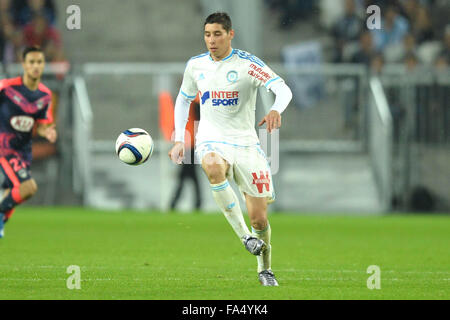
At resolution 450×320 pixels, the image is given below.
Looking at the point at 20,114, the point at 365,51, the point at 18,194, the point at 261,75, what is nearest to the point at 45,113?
the point at 20,114

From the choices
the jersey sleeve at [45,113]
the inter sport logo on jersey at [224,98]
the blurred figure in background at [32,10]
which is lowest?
the inter sport logo on jersey at [224,98]

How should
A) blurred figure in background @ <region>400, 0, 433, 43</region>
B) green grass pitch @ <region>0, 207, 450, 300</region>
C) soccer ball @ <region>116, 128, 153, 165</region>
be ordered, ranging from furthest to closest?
1. blurred figure in background @ <region>400, 0, 433, 43</region>
2. soccer ball @ <region>116, 128, 153, 165</region>
3. green grass pitch @ <region>0, 207, 450, 300</region>

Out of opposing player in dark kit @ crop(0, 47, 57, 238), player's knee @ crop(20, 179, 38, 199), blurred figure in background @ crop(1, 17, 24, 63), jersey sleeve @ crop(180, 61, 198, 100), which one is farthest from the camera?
blurred figure in background @ crop(1, 17, 24, 63)

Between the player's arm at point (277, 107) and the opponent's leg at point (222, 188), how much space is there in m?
0.52

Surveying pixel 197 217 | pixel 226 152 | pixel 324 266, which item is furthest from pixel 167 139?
pixel 226 152

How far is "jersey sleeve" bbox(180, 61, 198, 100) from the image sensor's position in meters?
8.80

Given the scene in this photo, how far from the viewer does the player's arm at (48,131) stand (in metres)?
12.4

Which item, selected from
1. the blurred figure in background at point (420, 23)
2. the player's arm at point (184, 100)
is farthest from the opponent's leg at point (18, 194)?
the blurred figure in background at point (420, 23)

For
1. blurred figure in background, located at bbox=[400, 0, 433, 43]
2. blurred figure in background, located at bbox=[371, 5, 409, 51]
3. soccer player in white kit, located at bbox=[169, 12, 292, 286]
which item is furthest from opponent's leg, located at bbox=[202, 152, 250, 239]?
blurred figure in background, located at bbox=[400, 0, 433, 43]

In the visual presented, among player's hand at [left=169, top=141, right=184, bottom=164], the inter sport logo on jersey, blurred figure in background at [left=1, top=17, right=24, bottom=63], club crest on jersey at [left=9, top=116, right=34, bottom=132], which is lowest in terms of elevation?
player's hand at [left=169, top=141, right=184, bottom=164]

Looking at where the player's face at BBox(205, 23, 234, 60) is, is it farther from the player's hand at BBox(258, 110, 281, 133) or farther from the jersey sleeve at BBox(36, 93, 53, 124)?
the jersey sleeve at BBox(36, 93, 53, 124)

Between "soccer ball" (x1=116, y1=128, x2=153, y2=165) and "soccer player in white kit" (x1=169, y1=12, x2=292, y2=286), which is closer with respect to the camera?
"soccer player in white kit" (x1=169, y1=12, x2=292, y2=286)

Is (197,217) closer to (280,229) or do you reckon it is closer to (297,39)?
Result: (280,229)

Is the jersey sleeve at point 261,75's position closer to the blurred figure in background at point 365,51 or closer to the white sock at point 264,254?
the white sock at point 264,254
